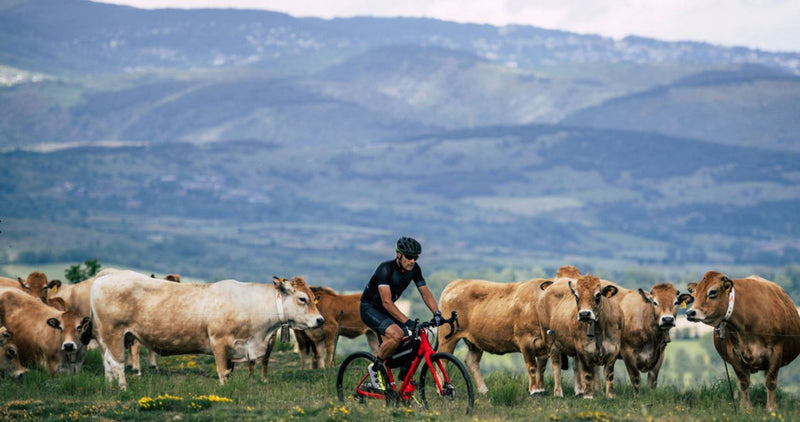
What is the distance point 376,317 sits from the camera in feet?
53.8

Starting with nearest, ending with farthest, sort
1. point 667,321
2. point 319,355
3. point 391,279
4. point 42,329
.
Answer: point 391,279
point 667,321
point 42,329
point 319,355

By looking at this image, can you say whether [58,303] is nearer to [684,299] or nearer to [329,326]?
[329,326]

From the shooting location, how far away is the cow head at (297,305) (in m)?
20.8

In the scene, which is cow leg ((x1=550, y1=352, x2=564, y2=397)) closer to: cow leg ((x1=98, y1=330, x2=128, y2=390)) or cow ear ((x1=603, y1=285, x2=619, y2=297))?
cow ear ((x1=603, y1=285, x2=619, y2=297))

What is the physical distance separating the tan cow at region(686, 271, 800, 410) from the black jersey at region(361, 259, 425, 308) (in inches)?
204

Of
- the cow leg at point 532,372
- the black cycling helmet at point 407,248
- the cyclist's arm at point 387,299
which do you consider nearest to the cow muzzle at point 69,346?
the cyclist's arm at point 387,299

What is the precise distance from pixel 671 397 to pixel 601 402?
169 cm

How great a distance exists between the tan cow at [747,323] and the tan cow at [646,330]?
1.81 metres

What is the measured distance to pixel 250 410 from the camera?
657 inches

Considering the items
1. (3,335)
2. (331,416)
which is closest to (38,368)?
(3,335)

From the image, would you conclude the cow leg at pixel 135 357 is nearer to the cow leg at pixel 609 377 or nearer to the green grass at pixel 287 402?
the green grass at pixel 287 402

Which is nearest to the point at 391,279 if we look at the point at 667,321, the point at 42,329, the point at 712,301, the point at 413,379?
the point at 413,379

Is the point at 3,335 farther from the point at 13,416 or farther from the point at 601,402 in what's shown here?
the point at 601,402

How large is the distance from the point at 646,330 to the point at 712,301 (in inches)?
95.2
